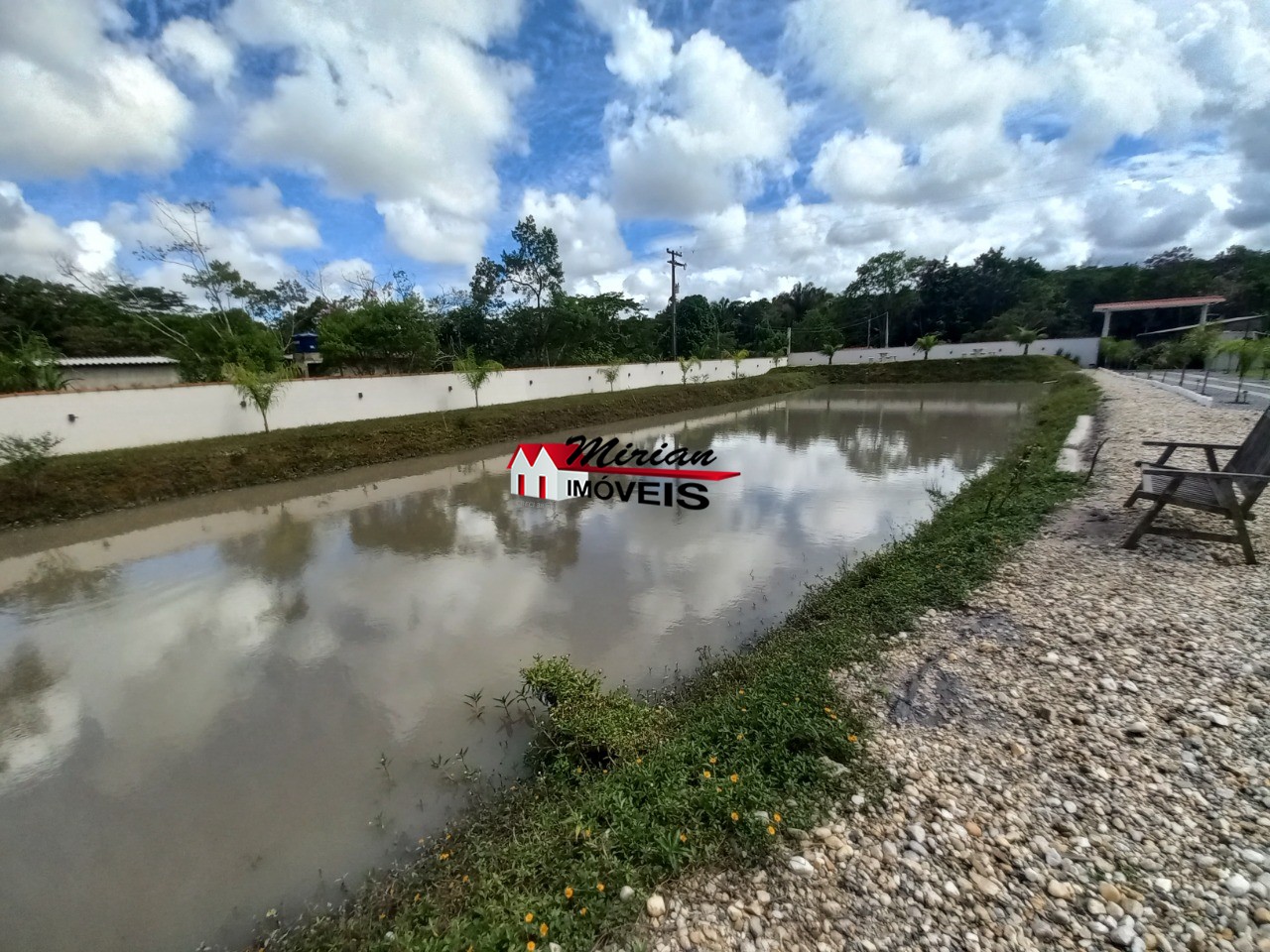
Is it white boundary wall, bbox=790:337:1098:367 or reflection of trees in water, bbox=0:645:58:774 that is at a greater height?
white boundary wall, bbox=790:337:1098:367

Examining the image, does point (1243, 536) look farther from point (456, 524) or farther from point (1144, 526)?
point (456, 524)

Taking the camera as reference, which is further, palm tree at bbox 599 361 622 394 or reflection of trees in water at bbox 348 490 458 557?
palm tree at bbox 599 361 622 394

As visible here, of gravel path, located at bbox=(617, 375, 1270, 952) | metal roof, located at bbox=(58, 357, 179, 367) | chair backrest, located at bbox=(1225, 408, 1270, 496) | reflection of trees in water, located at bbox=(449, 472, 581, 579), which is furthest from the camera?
metal roof, located at bbox=(58, 357, 179, 367)

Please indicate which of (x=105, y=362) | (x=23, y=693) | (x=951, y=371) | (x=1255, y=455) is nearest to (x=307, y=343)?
(x=105, y=362)

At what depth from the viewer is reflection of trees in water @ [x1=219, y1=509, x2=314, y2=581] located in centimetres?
575

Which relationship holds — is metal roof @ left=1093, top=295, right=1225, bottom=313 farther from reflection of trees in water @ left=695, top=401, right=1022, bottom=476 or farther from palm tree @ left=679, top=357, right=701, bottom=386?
palm tree @ left=679, top=357, right=701, bottom=386

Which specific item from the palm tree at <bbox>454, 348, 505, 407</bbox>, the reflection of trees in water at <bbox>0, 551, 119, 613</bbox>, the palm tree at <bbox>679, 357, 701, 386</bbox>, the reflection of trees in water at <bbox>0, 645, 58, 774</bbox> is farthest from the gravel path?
the palm tree at <bbox>679, 357, 701, 386</bbox>

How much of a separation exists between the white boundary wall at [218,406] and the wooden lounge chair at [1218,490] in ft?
46.5

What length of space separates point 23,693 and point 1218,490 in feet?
28.3

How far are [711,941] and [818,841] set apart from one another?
52cm

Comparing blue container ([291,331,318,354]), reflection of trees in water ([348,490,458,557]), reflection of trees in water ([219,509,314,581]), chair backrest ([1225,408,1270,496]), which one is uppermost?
blue container ([291,331,318,354])

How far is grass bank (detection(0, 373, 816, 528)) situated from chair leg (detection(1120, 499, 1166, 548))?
11778 mm

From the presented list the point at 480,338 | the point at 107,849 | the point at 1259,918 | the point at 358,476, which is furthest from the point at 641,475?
the point at 480,338

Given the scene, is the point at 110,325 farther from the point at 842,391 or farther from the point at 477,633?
the point at 842,391
